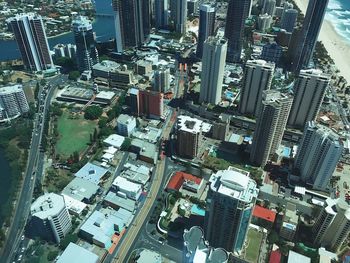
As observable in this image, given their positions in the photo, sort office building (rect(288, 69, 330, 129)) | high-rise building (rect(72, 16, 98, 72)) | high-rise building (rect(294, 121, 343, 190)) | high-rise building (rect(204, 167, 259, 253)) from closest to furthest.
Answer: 1. high-rise building (rect(204, 167, 259, 253))
2. high-rise building (rect(294, 121, 343, 190))
3. office building (rect(288, 69, 330, 129))
4. high-rise building (rect(72, 16, 98, 72))

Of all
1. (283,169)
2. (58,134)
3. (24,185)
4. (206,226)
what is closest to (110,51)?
(58,134)

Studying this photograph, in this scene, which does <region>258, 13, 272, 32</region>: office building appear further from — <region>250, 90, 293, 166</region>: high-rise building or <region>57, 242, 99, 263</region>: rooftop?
<region>57, 242, 99, 263</region>: rooftop

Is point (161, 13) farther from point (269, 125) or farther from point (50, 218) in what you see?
point (50, 218)

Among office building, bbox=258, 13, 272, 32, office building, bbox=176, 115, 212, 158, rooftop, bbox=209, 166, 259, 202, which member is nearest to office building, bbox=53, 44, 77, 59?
office building, bbox=176, 115, 212, 158

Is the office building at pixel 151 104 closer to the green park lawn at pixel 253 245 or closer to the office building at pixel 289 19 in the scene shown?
the green park lawn at pixel 253 245

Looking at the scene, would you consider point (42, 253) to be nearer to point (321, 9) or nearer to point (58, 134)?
point (58, 134)
